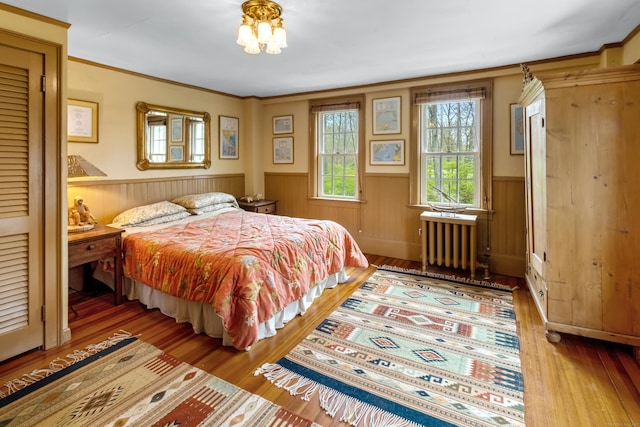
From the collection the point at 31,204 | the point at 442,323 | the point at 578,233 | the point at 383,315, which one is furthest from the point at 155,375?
the point at 578,233

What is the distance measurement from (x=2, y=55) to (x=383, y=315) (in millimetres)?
3196

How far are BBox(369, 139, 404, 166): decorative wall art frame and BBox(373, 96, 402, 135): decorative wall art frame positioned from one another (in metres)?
0.15

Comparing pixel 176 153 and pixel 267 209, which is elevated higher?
pixel 176 153

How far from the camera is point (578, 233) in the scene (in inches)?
91.3

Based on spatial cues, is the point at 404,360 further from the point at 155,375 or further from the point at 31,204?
the point at 31,204

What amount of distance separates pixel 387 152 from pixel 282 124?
181 centimetres

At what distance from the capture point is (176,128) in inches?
171

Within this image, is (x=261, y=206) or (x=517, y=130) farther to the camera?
(x=261, y=206)

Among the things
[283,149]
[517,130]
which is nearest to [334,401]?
[517,130]

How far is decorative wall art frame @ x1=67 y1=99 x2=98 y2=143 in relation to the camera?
3.27 m

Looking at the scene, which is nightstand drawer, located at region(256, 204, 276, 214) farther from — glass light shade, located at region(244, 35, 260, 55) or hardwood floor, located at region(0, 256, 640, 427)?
glass light shade, located at region(244, 35, 260, 55)

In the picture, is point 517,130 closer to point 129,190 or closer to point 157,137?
point 157,137

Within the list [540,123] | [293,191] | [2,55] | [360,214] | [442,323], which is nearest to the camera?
[2,55]

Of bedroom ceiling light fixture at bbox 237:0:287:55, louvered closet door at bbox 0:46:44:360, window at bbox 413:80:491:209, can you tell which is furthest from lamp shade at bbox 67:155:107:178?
window at bbox 413:80:491:209
